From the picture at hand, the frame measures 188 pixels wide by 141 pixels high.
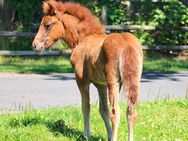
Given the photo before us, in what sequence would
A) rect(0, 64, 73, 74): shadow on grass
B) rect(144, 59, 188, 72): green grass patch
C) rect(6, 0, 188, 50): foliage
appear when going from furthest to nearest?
rect(6, 0, 188, 50): foliage
rect(144, 59, 188, 72): green grass patch
rect(0, 64, 73, 74): shadow on grass

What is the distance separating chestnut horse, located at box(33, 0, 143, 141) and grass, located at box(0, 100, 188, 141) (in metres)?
0.49

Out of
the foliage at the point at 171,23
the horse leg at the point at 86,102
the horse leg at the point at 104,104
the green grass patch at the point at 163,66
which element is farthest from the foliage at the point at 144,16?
the horse leg at the point at 86,102

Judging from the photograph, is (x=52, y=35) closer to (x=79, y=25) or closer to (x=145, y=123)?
(x=79, y=25)

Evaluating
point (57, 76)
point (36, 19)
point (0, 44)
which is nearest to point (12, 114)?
point (57, 76)

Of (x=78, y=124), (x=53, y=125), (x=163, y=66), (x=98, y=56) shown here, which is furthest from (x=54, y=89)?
(x=98, y=56)

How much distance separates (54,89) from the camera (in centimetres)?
1220

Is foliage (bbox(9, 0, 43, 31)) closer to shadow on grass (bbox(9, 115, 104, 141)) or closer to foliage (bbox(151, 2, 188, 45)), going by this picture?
foliage (bbox(151, 2, 188, 45))

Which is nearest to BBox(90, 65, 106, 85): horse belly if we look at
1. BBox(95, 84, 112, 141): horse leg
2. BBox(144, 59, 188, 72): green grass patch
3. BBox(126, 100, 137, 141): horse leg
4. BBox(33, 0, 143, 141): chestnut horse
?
BBox(33, 0, 143, 141): chestnut horse

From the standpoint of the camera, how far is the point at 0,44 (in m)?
18.6

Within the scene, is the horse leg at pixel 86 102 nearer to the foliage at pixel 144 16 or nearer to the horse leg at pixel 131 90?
the horse leg at pixel 131 90

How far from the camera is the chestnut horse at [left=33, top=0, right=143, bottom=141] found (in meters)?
6.04

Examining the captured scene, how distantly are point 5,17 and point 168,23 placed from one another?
21.9 ft

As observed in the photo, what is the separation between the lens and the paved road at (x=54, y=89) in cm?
1041

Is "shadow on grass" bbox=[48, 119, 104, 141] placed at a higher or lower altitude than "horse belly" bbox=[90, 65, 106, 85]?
lower
